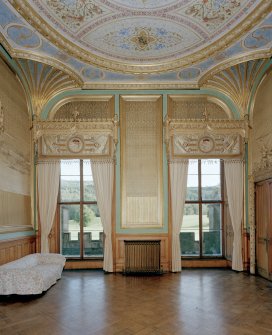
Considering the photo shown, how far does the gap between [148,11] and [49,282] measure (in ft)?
16.6

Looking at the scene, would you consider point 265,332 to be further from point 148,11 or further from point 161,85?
point 161,85

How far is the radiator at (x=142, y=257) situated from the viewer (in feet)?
24.6

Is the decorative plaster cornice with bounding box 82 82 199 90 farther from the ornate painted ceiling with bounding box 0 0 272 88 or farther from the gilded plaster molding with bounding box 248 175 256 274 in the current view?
the gilded plaster molding with bounding box 248 175 256 274

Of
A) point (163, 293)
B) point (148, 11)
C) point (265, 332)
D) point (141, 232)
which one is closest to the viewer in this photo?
point (265, 332)

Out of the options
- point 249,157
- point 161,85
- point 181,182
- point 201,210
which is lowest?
point 201,210

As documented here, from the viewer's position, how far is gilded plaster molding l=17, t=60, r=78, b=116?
7152 millimetres

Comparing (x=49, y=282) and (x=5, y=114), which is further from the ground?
(x=5, y=114)

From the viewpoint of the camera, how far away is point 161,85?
806 cm

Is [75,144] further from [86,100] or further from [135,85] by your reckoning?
[135,85]

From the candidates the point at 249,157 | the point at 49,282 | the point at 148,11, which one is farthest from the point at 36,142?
the point at 249,157

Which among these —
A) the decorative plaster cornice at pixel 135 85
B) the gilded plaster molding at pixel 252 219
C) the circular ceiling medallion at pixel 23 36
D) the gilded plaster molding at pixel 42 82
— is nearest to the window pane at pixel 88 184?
the gilded plaster molding at pixel 42 82

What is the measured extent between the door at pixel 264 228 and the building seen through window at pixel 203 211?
1.23 m

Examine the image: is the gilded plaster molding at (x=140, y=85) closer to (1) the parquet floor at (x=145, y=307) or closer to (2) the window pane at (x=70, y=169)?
(2) the window pane at (x=70, y=169)

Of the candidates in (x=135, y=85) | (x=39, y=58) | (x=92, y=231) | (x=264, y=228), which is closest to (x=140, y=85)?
(x=135, y=85)
